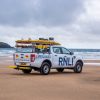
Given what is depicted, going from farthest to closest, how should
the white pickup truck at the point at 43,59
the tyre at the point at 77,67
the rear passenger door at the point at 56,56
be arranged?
1. the tyre at the point at 77,67
2. the rear passenger door at the point at 56,56
3. the white pickup truck at the point at 43,59

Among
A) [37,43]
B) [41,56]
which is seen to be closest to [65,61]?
[41,56]

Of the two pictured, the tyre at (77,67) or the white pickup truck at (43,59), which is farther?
the tyre at (77,67)

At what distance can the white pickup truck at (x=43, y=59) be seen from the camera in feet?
69.6

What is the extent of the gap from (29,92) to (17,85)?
2.23 m

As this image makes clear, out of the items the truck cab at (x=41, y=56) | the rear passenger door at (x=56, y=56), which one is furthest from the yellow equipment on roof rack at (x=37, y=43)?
the rear passenger door at (x=56, y=56)

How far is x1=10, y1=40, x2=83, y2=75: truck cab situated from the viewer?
21.2m

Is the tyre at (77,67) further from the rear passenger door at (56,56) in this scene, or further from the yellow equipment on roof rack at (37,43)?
the yellow equipment on roof rack at (37,43)

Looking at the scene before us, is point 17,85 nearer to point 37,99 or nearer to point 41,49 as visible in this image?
point 37,99

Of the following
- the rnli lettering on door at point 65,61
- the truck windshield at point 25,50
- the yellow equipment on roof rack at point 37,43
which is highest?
the yellow equipment on roof rack at point 37,43

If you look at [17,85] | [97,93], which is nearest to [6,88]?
[17,85]

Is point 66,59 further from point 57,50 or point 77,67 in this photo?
point 77,67

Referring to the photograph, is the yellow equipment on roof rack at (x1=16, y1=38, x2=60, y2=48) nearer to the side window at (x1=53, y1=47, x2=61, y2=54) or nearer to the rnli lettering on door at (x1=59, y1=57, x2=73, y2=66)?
the side window at (x1=53, y1=47, x2=61, y2=54)

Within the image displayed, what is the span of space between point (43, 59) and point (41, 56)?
0.72ft

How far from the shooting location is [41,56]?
70.2ft
